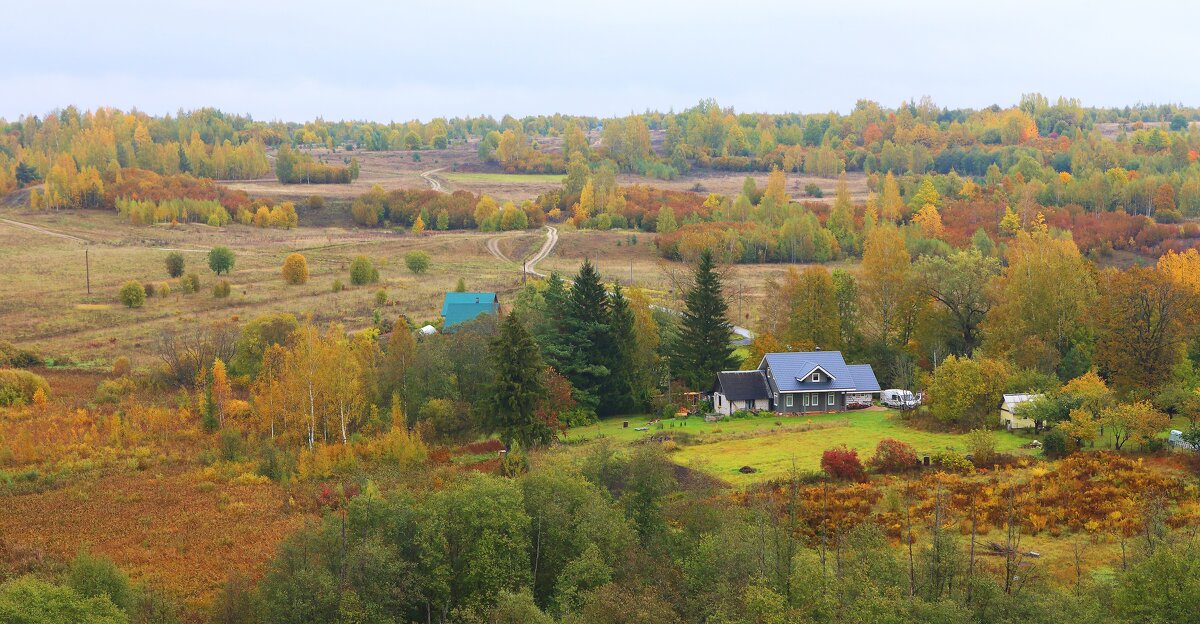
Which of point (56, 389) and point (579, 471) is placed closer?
point (579, 471)

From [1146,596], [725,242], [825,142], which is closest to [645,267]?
[725,242]

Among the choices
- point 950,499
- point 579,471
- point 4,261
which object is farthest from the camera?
point 4,261

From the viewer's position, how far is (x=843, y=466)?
3262 cm

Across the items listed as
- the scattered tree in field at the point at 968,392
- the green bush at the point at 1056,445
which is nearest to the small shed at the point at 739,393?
the scattered tree in field at the point at 968,392

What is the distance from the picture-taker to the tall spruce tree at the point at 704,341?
149 ft

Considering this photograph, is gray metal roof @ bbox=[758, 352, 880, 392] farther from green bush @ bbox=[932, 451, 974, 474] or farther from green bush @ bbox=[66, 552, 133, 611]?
green bush @ bbox=[66, 552, 133, 611]

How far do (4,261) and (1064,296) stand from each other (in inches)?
2688

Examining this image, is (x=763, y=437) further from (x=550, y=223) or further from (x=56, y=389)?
(x=550, y=223)

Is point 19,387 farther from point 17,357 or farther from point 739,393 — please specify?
point 739,393

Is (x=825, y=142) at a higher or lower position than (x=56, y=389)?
higher

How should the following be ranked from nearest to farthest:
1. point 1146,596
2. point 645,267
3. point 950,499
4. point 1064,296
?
point 1146,596 → point 950,499 → point 1064,296 → point 645,267

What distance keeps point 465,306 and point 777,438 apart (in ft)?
70.0

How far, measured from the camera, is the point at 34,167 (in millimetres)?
124062

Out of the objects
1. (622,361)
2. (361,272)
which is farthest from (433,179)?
(622,361)
